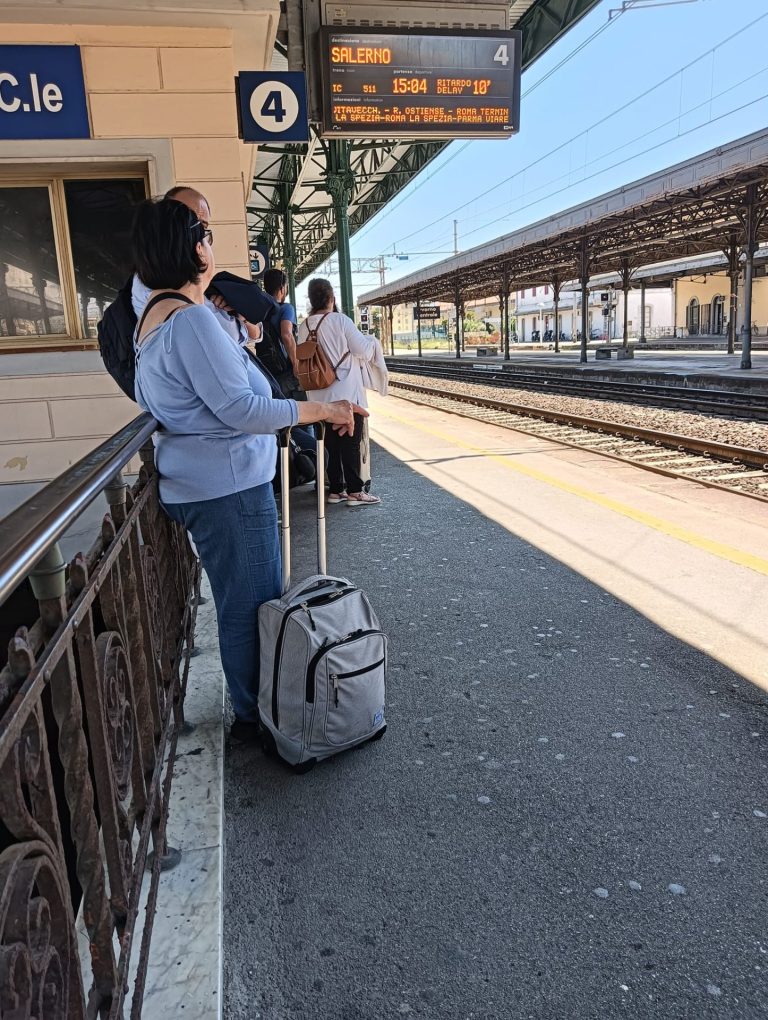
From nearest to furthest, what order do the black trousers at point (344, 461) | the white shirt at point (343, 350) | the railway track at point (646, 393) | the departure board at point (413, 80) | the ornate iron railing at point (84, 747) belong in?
the ornate iron railing at point (84, 747) < the white shirt at point (343, 350) < the black trousers at point (344, 461) < the departure board at point (413, 80) < the railway track at point (646, 393)

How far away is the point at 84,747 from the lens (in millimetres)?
1292

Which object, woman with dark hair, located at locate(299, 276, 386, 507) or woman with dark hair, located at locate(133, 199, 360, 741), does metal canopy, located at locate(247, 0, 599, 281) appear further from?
woman with dark hair, located at locate(133, 199, 360, 741)

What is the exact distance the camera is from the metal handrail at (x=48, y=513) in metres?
0.98

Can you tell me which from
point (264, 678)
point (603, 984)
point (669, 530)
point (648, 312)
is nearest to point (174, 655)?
point (264, 678)

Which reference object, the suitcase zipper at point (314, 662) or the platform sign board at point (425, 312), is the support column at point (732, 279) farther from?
the suitcase zipper at point (314, 662)

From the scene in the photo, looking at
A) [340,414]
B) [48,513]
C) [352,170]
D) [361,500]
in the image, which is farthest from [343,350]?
[352,170]

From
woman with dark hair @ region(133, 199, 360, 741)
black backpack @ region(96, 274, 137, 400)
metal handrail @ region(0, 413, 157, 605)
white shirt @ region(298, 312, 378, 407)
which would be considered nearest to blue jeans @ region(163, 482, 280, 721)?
woman with dark hair @ region(133, 199, 360, 741)

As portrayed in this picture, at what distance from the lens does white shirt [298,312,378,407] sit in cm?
561

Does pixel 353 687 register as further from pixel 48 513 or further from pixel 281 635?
pixel 48 513

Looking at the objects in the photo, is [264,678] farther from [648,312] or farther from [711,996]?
[648,312]

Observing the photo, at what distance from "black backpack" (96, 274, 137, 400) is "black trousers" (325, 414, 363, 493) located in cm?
308

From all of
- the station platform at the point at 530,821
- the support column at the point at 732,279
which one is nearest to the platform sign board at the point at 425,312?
the support column at the point at 732,279

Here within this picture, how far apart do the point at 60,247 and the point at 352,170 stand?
1186 cm

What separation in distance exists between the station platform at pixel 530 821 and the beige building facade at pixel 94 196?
289cm
